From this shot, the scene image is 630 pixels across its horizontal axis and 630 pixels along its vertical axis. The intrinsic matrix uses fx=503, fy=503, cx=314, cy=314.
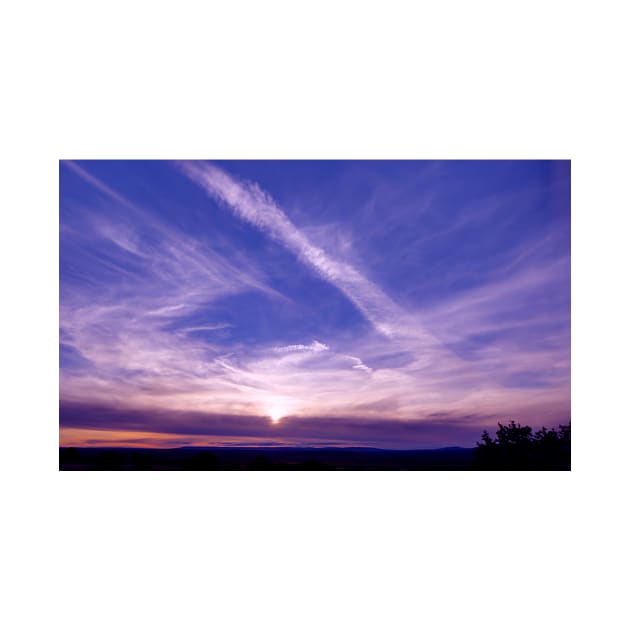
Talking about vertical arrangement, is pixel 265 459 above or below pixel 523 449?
below

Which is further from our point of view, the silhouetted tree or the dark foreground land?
the dark foreground land

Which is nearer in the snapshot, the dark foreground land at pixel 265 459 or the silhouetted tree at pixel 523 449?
the silhouetted tree at pixel 523 449

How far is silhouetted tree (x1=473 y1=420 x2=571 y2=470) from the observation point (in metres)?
4.61

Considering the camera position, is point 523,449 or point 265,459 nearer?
point 523,449

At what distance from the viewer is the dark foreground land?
4719 mm

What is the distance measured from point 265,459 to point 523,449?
2472 mm

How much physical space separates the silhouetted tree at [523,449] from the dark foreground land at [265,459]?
18 centimetres

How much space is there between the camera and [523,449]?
15.6 feet

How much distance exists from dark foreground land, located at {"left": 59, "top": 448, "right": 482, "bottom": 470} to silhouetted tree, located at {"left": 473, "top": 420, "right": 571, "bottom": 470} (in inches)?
7.0

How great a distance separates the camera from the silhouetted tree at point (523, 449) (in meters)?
4.61
